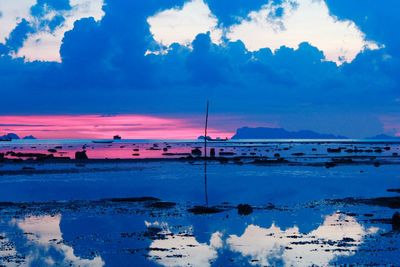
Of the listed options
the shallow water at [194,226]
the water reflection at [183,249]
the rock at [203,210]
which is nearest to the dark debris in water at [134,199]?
the shallow water at [194,226]

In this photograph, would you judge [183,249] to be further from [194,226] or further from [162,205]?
[162,205]

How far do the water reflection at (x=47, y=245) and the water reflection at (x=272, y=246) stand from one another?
3.05 m

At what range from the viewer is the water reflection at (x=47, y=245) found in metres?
20.3

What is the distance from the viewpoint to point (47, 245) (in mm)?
23375

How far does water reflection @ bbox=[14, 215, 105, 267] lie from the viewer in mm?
20297

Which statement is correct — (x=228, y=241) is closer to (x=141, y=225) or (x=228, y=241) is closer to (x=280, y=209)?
(x=141, y=225)

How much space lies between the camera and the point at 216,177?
61.7 meters

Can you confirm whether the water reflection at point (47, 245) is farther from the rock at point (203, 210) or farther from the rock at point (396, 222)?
the rock at point (396, 222)

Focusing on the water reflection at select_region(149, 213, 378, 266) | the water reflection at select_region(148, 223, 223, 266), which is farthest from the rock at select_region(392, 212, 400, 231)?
the water reflection at select_region(148, 223, 223, 266)

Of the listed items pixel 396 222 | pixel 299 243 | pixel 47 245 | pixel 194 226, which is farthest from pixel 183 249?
pixel 396 222

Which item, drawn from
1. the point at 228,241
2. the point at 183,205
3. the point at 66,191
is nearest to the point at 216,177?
the point at 66,191

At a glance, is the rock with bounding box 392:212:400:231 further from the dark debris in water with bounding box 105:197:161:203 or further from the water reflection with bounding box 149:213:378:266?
the dark debris in water with bounding box 105:197:161:203

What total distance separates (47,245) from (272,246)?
963 cm

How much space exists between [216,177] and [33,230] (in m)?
36.0
